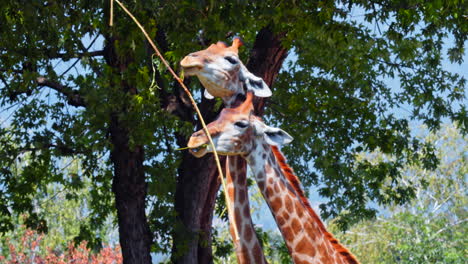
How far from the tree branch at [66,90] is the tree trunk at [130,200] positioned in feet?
2.79

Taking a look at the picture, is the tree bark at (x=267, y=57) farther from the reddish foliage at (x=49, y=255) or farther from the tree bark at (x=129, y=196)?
the reddish foliage at (x=49, y=255)

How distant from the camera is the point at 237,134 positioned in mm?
4406

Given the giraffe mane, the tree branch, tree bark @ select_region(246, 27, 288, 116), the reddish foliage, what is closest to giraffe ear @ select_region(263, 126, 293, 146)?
the giraffe mane

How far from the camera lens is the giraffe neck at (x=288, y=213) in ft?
15.5

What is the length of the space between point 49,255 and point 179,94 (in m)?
12.9

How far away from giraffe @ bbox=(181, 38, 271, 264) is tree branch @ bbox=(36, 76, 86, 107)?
5851 millimetres

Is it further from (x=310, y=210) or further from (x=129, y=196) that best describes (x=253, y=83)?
(x=129, y=196)

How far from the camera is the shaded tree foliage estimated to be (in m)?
8.37

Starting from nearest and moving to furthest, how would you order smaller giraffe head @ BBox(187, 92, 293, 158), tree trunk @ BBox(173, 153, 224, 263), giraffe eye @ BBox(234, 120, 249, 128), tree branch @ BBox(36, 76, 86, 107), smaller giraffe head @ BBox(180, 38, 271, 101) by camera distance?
smaller giraffe head @ BBox(187, 92, 293, 158)
giraffe eye @ BBox(234, 120, 249, 128)
smaller giraffe head @ BBox(180, 38, 271, 101)
tree trunk @ BBox(173, 153, 224, 263)
tree branch @ BBox(36, 76, 86, 107)

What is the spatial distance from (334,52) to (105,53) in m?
3.21

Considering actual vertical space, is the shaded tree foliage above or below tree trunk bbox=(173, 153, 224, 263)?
above

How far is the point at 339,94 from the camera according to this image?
39.0 feet

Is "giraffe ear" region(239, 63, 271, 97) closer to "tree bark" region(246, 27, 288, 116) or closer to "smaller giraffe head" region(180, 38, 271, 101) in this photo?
"smaller giraffe head" region(180, 38, 271, 101)

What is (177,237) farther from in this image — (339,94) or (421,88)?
(421,88)
